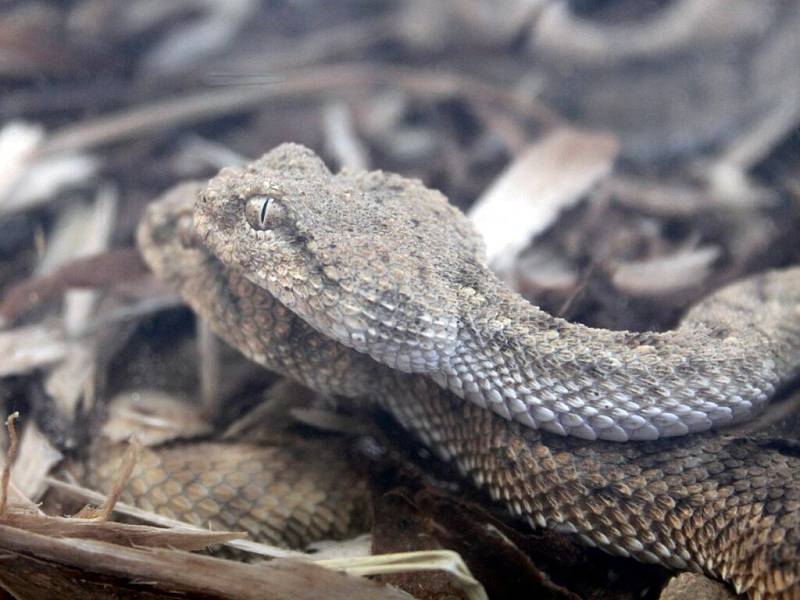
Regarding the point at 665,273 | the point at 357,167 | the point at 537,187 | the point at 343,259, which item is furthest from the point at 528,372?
the point at 537,187

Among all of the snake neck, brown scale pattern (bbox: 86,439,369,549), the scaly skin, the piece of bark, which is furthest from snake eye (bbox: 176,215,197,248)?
the piece of bark

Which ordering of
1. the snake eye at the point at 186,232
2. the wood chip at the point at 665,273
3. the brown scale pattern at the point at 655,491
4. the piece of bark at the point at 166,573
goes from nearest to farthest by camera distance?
the piece of bark at the point at 166,573, the brown scale pattern at the point at 655,491, the snake eye at the point at 186,232, the wood chip at the point at 665,273

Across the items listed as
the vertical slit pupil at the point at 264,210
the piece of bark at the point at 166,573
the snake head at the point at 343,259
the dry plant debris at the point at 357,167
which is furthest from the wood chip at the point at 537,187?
the piece of bark at the point at 166,573

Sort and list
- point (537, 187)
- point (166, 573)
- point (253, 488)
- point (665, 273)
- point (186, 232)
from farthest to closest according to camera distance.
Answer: point (537, 187) < point (665, 273) < point (186, 232) < point (253, 488) < point (166, 573)

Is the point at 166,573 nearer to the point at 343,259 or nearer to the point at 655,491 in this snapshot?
the point at 343,259

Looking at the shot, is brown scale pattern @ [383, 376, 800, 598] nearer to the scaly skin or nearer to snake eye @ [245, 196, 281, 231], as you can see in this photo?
the scaly skin

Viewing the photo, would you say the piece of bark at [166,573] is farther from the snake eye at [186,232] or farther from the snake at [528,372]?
the snake eye at [186,232]

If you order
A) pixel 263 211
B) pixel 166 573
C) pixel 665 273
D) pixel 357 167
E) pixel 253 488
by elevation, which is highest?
pixel 263 211
